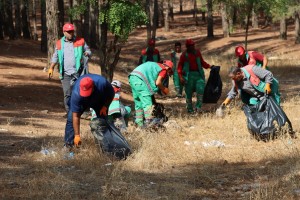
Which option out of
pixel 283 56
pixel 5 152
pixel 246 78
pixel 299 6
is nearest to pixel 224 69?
pixel 283 56

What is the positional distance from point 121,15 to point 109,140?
28.5ft

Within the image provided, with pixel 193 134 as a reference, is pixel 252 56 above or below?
above

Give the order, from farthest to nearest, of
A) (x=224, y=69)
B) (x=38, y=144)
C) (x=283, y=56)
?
(x=283, y=56)
(x=224, y=69)
(x=38, y=144)

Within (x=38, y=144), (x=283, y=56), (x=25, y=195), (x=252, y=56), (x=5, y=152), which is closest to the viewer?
(x=25, y=195)

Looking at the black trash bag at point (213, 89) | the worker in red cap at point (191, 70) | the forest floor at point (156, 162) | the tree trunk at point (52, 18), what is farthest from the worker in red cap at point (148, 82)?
the tree trunk at point (52, 18)

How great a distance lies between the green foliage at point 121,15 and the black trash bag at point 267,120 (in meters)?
7.53

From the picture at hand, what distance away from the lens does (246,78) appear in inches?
393

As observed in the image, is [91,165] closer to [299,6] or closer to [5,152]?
[5,152]

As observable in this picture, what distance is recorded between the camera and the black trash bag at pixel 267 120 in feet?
31.7

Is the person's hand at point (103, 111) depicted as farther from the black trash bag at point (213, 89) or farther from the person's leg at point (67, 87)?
the black trash bag at point (213, 89)

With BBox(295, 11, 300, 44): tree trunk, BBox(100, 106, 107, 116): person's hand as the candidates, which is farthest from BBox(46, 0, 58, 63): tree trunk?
BBox(295, 11, 300, 44): tree trunk

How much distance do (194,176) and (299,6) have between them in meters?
27.2

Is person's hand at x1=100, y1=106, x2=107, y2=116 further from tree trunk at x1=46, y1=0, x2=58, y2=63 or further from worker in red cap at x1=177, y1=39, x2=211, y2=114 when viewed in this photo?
tree trunk at x1=46, y1=0, x2=58, y2=63

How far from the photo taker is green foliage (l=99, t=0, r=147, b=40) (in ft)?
55.0
